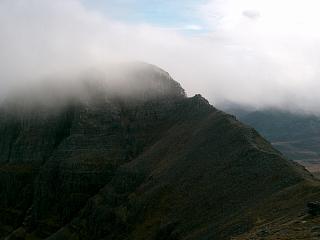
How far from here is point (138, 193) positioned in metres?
163

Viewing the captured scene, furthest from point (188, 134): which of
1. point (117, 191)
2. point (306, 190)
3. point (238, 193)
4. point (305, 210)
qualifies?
point (305, 210)

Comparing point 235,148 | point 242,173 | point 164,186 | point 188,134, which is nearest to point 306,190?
point 242,173

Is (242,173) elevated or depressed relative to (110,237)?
elevated

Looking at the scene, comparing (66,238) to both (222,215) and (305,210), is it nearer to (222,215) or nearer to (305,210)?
(222,215)

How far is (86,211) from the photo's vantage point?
621 feet

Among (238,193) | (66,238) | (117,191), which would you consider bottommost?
(66,238)

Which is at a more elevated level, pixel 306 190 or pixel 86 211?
pixel 306 190

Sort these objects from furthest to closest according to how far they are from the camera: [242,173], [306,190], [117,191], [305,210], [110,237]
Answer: [117,191] → [110,237] → [242,173] → [306,190] → [305,210]

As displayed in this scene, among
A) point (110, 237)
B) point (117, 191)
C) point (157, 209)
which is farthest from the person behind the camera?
point (117, 191)

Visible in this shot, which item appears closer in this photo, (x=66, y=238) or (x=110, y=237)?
(x=110, y=237)

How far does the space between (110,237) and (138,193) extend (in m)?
14.3

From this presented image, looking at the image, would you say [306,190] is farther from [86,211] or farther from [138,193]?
[86,211]

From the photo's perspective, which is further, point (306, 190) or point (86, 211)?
point (86, 211)

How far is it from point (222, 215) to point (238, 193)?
7.40 meters
